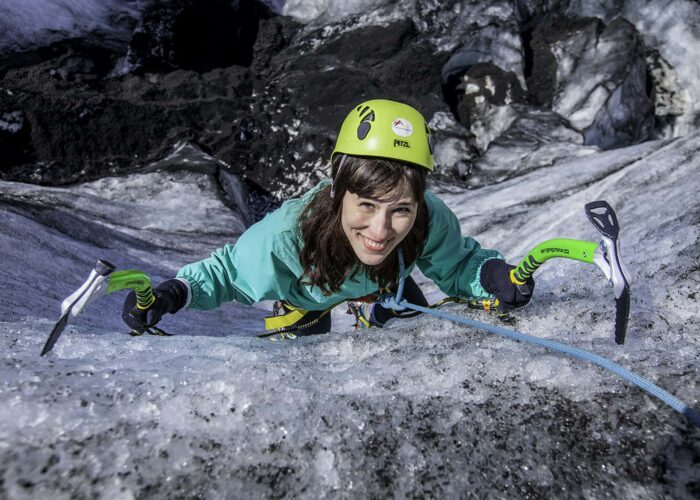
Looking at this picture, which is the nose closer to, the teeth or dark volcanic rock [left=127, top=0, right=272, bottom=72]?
the teeth

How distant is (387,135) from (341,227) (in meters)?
0.41

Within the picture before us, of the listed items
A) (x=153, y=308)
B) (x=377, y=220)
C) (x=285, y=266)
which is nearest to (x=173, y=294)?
(x=153, y=308)

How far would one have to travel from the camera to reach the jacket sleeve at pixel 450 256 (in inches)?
89.7

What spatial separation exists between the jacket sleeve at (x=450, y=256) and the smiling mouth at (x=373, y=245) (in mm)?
379

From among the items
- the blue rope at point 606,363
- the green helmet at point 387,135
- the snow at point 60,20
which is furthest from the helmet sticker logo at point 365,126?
the snow at point 60,20

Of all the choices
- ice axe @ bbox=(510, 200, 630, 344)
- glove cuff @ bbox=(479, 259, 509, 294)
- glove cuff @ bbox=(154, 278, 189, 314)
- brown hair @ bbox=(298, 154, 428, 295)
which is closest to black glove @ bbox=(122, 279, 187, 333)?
glove cuff @ bbox=(154, 278, 189, 314)

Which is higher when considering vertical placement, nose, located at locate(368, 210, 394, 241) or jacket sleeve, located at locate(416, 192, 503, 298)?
nose, located at locate(368, 210, 394, 241)

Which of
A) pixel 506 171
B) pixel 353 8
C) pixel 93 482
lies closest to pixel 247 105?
pixel 353 8

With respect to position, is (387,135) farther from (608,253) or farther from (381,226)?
(608,253)

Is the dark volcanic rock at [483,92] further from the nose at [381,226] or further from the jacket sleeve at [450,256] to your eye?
the nose at [381,226]

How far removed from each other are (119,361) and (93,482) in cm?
55

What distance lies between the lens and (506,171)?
24.2ft

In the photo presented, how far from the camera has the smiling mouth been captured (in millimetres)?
1908

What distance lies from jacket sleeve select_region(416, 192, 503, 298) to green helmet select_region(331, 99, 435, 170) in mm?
407
